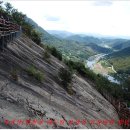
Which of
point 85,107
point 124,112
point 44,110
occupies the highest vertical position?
point 44,110

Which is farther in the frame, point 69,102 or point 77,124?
point 69,102

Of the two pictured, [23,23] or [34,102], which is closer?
[34,102]

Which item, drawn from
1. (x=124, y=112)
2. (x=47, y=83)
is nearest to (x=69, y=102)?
(x=47, y=83)

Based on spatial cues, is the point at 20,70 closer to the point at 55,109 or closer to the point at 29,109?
the point at 55,109

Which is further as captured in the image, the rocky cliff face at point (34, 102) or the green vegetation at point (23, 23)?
the green vegetation at point (23, 23)

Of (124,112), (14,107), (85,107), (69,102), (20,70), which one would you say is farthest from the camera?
(124,112)

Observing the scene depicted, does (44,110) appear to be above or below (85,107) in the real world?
above

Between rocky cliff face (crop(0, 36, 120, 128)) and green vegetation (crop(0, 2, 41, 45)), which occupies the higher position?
green vegetation (crop(0, 2, 41, 45))

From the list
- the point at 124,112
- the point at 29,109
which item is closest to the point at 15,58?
the point at 29,109

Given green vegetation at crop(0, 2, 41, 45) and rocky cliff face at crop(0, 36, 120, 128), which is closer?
rocky cliff face at crop(0, 36, 120, 128)

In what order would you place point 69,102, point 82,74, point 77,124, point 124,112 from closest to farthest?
point 77,124
point 69,102
point 124,112
point 82,74

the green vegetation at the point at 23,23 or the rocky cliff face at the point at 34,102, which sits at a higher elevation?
the green vegetation at the point at 23,23
